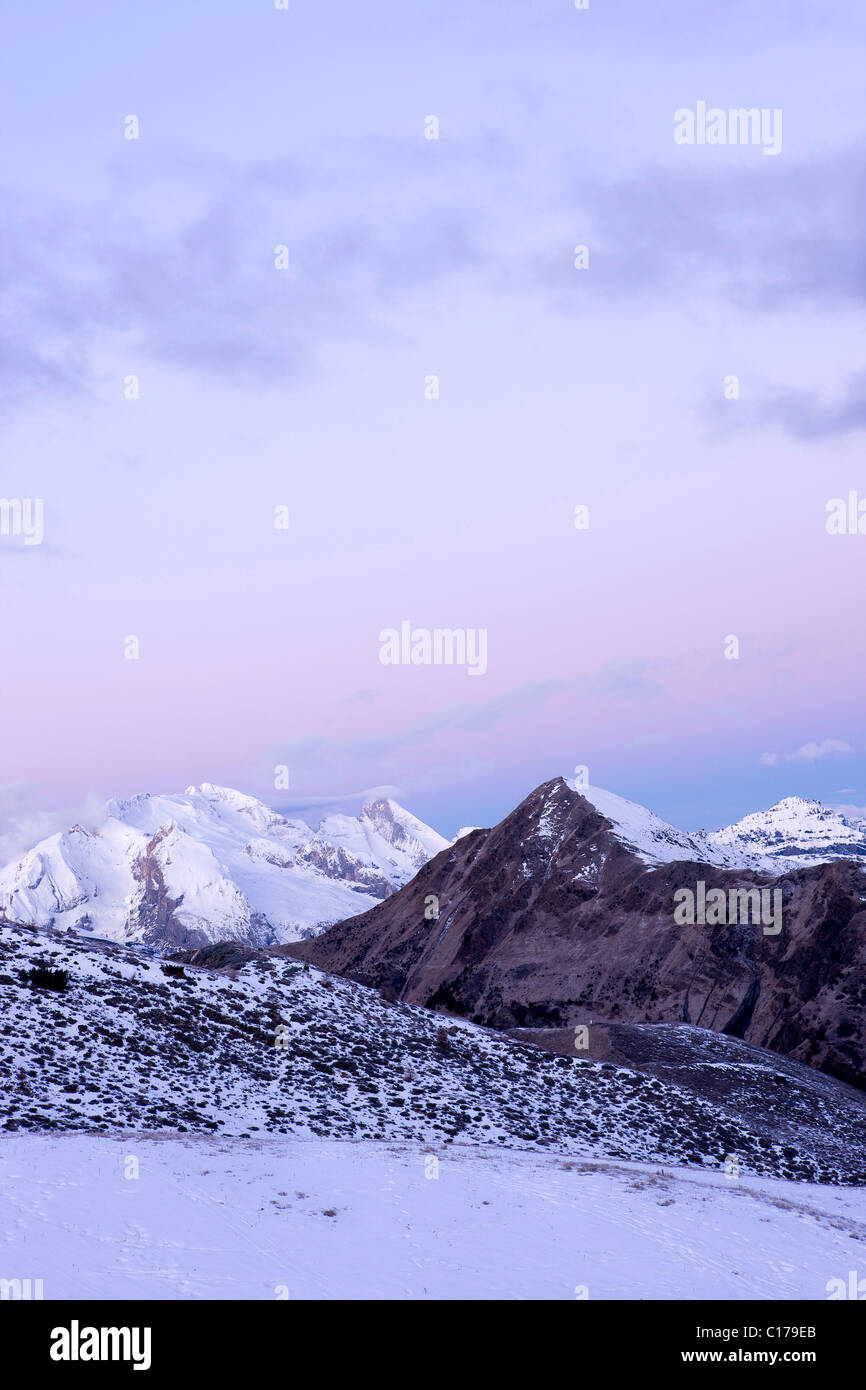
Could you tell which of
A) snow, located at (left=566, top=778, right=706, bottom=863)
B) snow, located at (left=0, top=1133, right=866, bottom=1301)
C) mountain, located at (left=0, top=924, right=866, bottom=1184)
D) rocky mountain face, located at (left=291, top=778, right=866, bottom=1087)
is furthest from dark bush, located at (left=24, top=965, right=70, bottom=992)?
snow, located at (left=566, top=778, right=706, bottom=863)

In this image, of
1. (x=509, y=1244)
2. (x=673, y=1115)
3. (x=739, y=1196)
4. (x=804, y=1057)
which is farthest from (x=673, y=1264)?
(x=804, y=1057)

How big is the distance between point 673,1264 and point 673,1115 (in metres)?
21.6

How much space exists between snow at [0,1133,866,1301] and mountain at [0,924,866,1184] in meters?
4.25

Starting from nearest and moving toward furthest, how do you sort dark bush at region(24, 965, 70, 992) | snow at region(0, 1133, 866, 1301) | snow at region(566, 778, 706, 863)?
snow at region(0, 1133, 866, 1301) → dark bush at region(24, 965, 70, 992) → snow at region(566, 778, 706, 863)

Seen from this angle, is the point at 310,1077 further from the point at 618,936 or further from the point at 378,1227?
the point at 618,936

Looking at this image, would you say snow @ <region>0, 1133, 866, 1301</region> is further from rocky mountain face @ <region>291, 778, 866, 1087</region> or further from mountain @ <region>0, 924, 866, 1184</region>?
rocky mountain face @ <region>291, 778, 866, 1087</region>

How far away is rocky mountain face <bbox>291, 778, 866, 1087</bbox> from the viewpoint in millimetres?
70250

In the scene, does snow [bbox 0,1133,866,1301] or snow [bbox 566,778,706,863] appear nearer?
snow [bbox 0,1133,866,1301]

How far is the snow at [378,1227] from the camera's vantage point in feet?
55.9

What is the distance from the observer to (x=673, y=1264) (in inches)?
776

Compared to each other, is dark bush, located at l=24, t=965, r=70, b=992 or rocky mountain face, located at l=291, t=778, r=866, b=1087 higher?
dark bush, located at l=24, t=965, r=70, b=992

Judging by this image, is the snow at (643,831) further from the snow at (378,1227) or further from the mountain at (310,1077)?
the snow at (378,1227)
